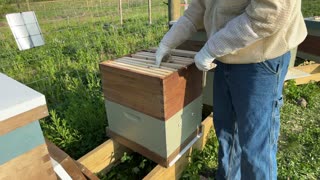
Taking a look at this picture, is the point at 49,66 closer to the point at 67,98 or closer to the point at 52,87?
the point at 52,87

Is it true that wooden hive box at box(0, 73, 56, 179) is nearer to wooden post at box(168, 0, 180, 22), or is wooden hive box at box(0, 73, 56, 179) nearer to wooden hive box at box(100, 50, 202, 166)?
wooden hive box at box(100, 50, 202, 166)

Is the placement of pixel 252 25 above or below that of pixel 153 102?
above

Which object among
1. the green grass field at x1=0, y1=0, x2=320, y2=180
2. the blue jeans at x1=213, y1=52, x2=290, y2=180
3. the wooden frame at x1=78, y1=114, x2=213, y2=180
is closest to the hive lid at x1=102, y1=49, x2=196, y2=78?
the blue jeans at x1=213, y1=52, x2=290, y2=180

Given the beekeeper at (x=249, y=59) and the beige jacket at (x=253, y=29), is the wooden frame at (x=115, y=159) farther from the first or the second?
the beige jacket at (x=253, y=29)

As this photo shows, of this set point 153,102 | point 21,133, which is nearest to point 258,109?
point 153,102

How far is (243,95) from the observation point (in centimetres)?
152

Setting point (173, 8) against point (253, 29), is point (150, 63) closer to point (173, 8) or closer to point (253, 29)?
point (253, 29)

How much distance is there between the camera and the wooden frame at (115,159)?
1832 millimetres

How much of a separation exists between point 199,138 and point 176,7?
162 centimetres

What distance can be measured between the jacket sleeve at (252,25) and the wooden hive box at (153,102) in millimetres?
373

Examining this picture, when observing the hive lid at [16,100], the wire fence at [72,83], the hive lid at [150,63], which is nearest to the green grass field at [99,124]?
the wire fence at [72,83]

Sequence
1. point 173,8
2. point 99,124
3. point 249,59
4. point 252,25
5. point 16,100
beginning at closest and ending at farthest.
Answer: point 16,100 → point 252,25 → point 249,59 → point 99,124 → point 173,8

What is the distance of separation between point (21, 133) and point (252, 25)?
1146 mm

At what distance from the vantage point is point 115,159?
2168mm
